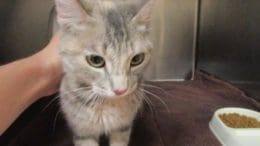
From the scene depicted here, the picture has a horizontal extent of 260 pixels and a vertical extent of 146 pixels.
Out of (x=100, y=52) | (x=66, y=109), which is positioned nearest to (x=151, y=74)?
(x=66, y=109)

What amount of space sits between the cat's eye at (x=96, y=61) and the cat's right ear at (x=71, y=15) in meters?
0.08

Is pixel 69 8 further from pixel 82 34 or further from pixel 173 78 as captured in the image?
pixel 173 78

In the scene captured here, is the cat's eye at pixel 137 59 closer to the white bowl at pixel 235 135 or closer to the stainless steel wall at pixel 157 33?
the white bowl at pixel 235 135

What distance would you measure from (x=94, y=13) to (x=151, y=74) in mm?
773

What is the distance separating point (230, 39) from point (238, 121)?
→ 494mm

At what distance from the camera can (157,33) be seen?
1640 millimetres

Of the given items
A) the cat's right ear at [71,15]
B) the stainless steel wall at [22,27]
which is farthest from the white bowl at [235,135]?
the stainless steel wall at [22,27]

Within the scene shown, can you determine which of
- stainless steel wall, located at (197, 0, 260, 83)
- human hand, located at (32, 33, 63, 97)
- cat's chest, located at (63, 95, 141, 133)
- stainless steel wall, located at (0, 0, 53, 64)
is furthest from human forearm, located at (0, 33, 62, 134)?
stainless steel wall, located at (197, 0, 260, 83)

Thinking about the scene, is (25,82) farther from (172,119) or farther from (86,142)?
(172,119)

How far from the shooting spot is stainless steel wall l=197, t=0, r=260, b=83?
61.7 inches

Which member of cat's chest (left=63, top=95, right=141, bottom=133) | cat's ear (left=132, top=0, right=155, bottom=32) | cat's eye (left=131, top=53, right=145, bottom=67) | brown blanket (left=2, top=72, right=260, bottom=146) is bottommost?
brown blanket (left=2, top=72, right=260, bottom=146)

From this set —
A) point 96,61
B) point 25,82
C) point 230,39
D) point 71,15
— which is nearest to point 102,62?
point 96,61

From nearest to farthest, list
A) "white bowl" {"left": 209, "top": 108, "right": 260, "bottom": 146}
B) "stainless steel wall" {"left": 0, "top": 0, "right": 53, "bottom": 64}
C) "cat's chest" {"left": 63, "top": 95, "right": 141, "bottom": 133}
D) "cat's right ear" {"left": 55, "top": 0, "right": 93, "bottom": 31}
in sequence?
1. "cat's right ear" {"left": 55, "top": 0, "right": 93, "bottom": 31}
2. "cat's chest" {"left": 63, "top": 95, "right": 141, "bottom": 133}
3. "white bowl" {"left": 209, "top": 108, "right": 260, "bottom": 146}
4. "stainless steel wall" {"left": 0, "top": 0, "right": 53, "bottom": 64}

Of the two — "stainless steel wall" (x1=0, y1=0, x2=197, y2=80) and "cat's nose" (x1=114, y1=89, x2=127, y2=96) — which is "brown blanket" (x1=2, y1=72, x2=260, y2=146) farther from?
"cat's nose" (x1=114, y1=89, x2=127, y2=96)
